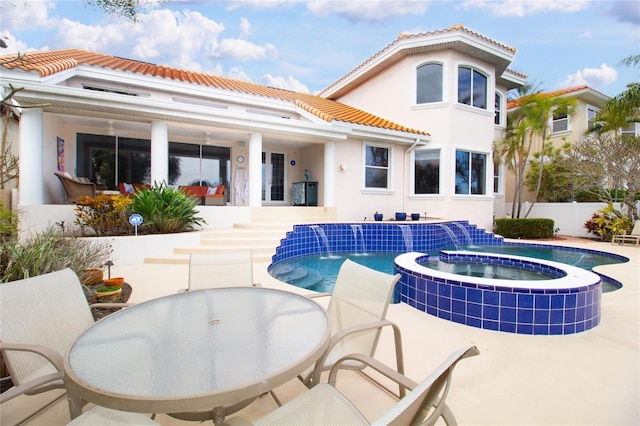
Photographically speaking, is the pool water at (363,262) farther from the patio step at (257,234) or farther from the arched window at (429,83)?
the arched window at (429,83)

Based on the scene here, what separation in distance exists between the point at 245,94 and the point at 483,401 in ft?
39.9

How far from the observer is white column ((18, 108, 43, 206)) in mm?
7420

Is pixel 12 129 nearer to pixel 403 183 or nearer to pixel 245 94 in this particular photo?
pixel 245 94

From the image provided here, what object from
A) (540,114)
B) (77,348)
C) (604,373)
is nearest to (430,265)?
(604,373)

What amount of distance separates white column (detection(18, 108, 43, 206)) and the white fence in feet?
61.2

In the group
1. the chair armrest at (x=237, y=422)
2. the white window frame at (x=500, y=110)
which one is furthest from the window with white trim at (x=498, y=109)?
the chair armrest at (x=237, y=422)

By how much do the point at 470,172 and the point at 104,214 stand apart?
13.0 meters

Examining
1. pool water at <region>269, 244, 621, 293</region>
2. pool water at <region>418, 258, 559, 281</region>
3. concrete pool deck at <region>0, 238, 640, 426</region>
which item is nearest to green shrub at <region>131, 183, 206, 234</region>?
pool water at <region>269, 244, 621, 293</region>

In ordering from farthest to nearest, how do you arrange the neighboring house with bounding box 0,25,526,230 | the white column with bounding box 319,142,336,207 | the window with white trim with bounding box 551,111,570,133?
the window with white trim with bounding box 551,111,570,133, the white column with bounding box 319,142,336,207, the neighboring house with bounding box 0,25,526,230

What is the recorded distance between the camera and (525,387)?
8.17 feet

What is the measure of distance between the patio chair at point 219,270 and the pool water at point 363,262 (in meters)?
2.51

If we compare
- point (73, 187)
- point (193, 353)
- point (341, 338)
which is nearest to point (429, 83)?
point (73, 187)

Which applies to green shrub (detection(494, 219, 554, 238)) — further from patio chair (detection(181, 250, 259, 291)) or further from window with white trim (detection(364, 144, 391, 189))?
patio chair (detection(181, 250, 259, 291))

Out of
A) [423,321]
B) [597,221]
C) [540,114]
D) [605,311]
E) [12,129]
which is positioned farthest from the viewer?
[540,114]
